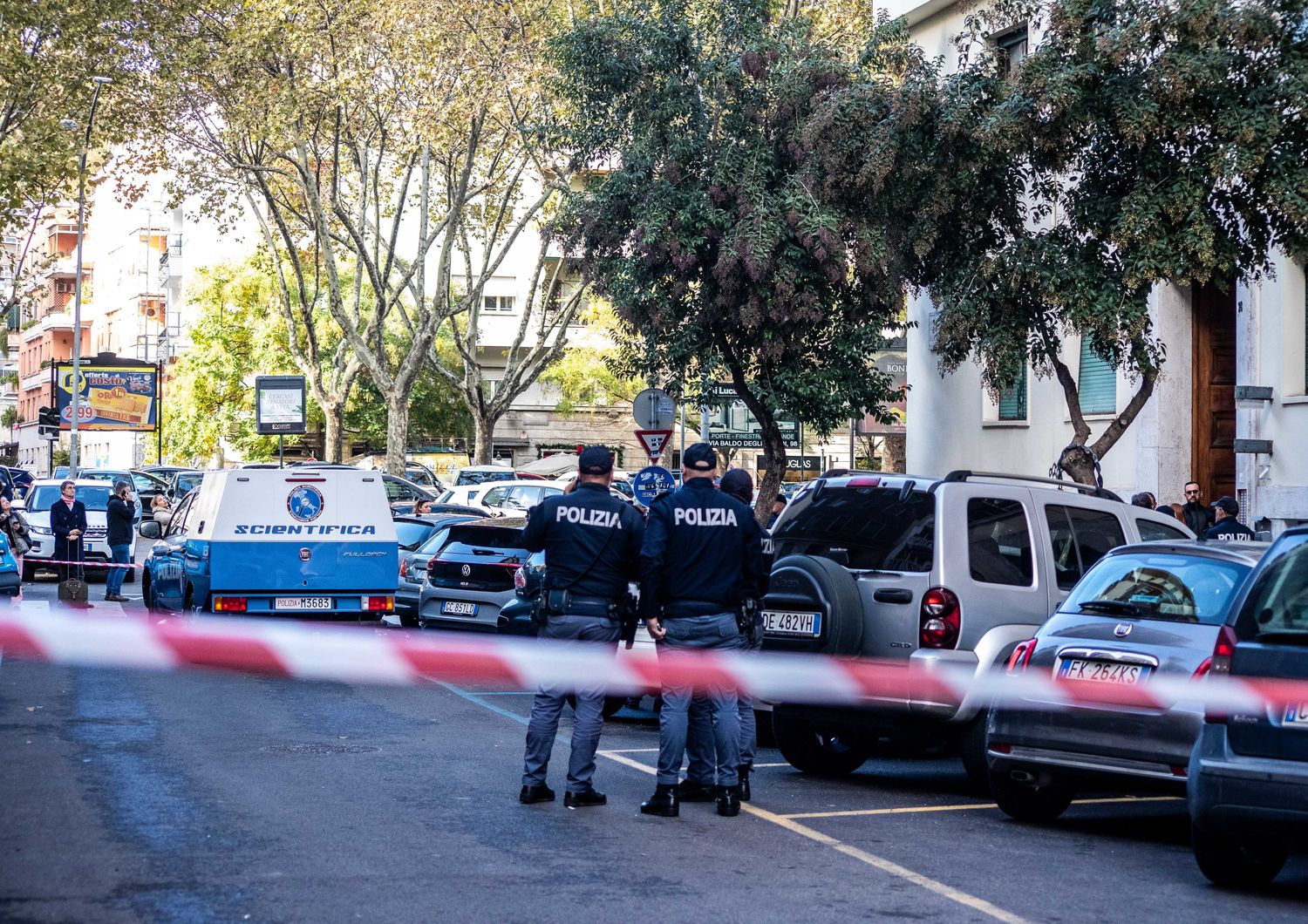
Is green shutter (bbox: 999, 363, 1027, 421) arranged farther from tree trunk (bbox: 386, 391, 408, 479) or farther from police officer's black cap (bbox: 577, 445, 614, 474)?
tree trunk (bbox: 386, 391, 408, 479)

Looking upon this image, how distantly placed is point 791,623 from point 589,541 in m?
1.64

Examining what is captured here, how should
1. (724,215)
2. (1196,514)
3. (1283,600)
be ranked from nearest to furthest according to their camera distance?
(1283,600) < (1196,514) < (724,215)

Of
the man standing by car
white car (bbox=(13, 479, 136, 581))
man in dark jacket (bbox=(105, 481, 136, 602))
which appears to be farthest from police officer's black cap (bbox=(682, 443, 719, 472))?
white car (bbox=(13, 479, 136, 581))

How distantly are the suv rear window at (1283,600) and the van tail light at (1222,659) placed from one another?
2.7 inches

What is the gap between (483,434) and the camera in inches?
1654

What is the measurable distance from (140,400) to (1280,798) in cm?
5671

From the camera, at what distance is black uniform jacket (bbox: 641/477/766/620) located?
906cm

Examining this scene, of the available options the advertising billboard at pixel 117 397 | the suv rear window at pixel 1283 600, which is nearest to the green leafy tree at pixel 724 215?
the suv rear window at pixel 1283 600

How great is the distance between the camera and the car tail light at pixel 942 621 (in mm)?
9734

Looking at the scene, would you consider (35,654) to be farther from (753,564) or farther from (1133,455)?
(1133,455)

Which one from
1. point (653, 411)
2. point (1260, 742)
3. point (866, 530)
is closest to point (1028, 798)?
point (866, 530)

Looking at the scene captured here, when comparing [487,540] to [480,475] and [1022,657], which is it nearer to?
[1022,657]

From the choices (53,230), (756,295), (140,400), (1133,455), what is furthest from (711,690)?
(53,230)

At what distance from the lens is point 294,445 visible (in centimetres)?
6556
